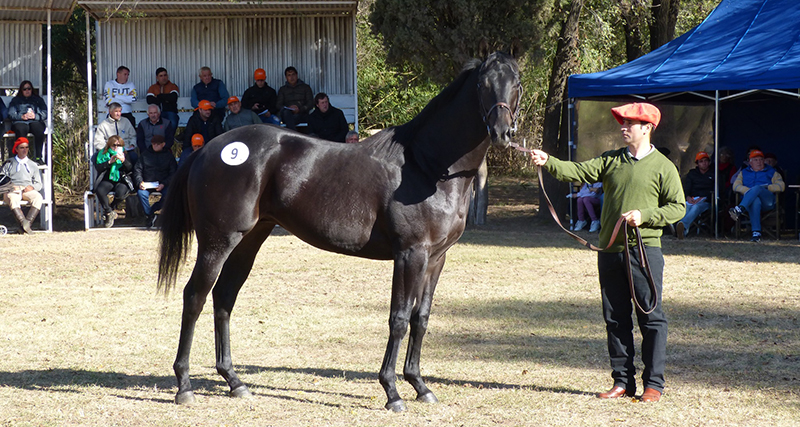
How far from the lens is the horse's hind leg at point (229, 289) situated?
15.8 ft

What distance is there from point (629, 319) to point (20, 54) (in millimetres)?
12999

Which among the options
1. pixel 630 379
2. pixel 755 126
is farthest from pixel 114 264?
pixel 755 126

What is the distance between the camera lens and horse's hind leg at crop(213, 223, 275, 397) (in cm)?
481

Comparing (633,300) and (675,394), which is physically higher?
(633,300)

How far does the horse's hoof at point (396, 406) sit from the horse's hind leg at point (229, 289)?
0.90 metres

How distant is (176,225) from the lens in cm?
492

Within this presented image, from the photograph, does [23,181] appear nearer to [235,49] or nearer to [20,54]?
[20,54]

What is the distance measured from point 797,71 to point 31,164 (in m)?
11.4

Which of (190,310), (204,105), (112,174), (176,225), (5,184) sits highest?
(204,105)

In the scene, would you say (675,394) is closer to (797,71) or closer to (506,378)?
(506,378)

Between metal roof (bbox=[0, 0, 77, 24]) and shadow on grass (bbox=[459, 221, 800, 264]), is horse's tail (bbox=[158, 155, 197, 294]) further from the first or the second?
metal roof (bbox=[0, 0, 77, 24])

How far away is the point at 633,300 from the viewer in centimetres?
447

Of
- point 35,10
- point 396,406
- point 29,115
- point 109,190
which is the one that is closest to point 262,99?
point 109,190

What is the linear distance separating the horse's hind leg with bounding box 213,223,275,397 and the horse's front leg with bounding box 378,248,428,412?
894mm
